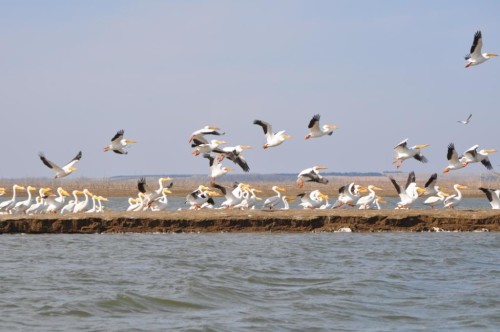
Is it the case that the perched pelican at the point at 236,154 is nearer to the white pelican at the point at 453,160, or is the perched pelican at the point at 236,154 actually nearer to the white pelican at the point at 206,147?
the white pelican at the point at 206,147

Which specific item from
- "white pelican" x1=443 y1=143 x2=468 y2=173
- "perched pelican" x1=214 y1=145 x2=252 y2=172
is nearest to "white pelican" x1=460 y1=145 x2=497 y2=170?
"white pelican" x1=443 y1=143 x2=468 y2=173

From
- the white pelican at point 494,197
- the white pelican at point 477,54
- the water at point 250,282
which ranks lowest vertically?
the water at point 250,282

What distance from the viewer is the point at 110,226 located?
19922 millimetres

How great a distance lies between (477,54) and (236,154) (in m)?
5.88

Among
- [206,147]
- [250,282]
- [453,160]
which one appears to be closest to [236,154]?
[206,147]

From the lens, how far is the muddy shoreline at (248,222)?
19906 millimetres

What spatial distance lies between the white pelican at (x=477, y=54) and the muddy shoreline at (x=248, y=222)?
3493mm

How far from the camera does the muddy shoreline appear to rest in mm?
19906

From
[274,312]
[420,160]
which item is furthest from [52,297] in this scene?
[420,160]

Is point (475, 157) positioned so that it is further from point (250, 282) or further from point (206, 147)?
point (250, 282)

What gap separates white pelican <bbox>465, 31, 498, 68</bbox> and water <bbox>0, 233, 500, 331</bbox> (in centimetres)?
394

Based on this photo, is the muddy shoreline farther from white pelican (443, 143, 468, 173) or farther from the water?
Result: white pelican (443, 143, 468, 173)

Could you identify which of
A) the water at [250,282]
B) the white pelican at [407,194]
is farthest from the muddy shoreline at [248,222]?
the white pelican at [407,194]

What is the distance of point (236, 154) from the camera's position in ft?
A: 76.1
